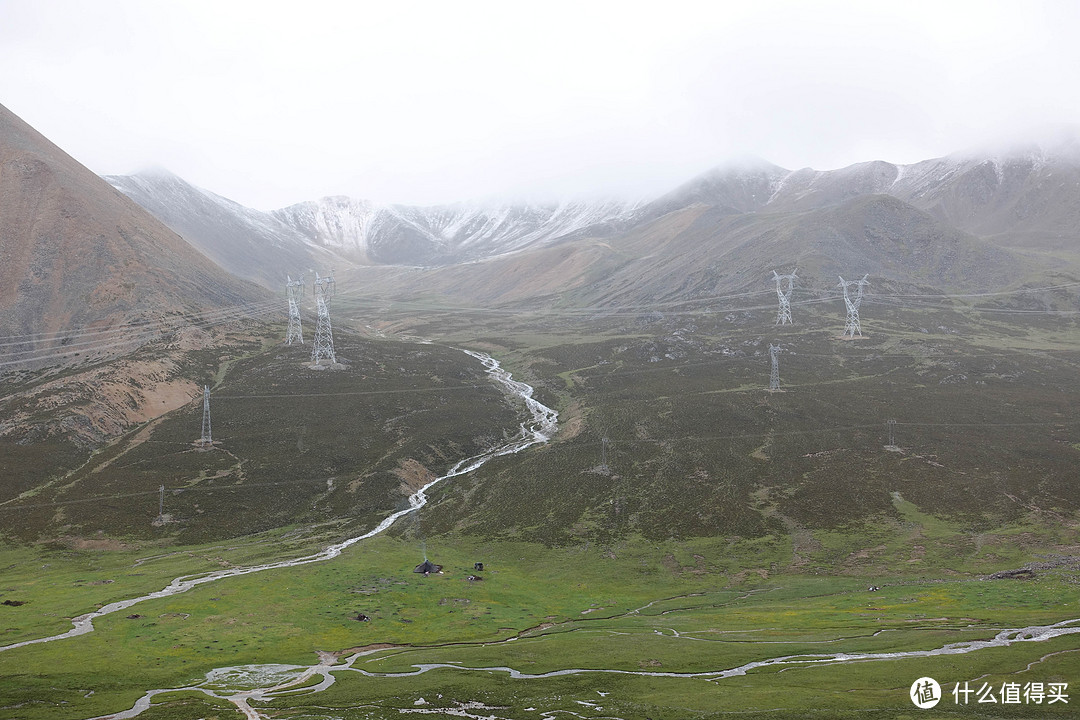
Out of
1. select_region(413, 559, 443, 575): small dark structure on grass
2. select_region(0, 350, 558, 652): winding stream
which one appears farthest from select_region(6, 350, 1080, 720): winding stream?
select_region(413, 559, 443, 575): small dark structure on grass

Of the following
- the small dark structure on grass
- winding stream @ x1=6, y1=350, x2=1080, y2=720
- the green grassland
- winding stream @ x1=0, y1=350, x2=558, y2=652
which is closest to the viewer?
the green grassland

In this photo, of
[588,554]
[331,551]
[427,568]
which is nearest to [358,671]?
[427,568]

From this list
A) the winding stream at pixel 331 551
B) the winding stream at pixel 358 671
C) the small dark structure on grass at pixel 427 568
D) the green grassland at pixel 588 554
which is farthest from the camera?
the small dark structure on grass at pixel 427 568

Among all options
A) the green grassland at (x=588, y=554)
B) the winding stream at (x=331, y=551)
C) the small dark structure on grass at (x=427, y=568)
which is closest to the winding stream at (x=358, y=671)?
the green grassland at (x=588, y=554)

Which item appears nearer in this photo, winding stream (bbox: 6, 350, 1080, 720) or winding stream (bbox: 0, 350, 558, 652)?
winding stream (bbox: 6, 350, 1080, 720)

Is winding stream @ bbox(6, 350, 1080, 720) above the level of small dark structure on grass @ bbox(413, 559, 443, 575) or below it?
above

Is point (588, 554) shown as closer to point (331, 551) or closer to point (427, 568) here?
point (427, 568)

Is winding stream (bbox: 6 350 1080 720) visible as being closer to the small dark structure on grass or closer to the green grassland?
the green grassland

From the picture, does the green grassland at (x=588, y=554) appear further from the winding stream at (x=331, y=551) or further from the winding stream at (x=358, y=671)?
the winding stream at (x=331, y=551)

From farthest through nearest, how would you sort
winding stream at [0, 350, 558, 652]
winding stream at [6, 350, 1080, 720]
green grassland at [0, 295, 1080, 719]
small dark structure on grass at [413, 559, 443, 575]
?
small dark structure on grass at [413, 559, 443, 575] → winding stream at [0, 350, 558, 652] → winding stream at [6, 350, 1080, 720] → green grassland at [0, 295, 1080, 719]
